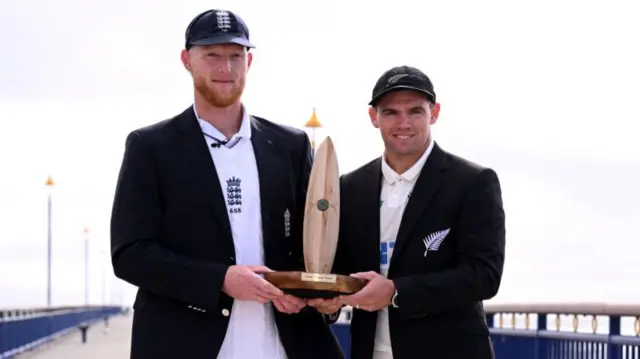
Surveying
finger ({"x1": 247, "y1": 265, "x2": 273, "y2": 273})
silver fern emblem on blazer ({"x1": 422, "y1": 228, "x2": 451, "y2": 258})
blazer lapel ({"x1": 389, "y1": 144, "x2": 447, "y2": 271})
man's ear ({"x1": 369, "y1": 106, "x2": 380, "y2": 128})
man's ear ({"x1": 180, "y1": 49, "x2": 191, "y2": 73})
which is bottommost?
finger ({"x1": 247, "y1": 265, "x2": 273, "y2": 273})

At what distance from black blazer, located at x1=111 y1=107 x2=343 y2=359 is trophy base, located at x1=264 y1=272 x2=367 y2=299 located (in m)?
0.27

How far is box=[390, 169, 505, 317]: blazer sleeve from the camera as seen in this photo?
5695mm

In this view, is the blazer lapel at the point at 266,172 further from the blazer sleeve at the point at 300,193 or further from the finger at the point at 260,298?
the finger at the point at 260,298

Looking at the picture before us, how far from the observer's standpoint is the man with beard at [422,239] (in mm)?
5734

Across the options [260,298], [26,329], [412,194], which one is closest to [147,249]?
[260,298]

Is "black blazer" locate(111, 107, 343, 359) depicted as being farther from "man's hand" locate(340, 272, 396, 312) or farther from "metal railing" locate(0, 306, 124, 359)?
"metal railing" locate(0, 306, 124, 359)

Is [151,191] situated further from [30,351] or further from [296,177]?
[30,351]

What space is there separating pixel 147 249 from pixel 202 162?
0.47 meters

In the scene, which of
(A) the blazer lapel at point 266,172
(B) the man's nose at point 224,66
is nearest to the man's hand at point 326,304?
(A) the blazer lapel at point 266,172

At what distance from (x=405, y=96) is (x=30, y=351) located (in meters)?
22.2

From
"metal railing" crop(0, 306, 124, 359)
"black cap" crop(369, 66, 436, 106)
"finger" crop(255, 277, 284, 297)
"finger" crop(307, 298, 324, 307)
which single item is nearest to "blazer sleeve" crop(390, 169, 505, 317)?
"finger" crop(307, 298, 324, 307)

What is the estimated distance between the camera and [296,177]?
604 cm

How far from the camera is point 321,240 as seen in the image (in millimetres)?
5746

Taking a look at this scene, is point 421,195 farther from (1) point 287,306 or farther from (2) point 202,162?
(2) point 202,162
